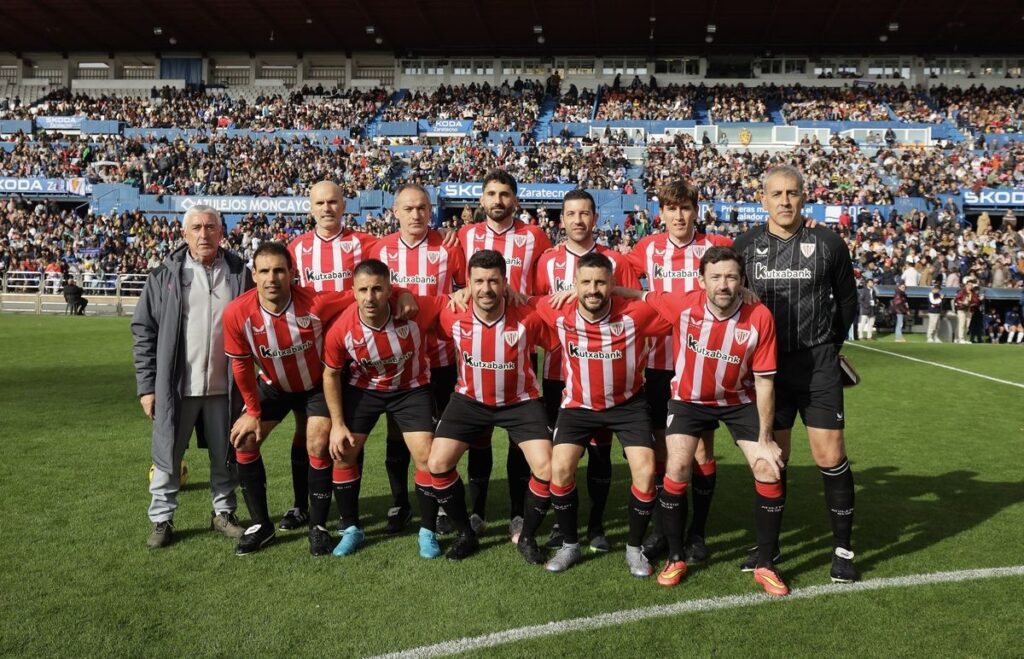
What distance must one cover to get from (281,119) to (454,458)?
128 feet

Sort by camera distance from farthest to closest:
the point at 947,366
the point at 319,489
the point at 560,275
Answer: the point at 947,366, the point at 560,275, the point at 319,489

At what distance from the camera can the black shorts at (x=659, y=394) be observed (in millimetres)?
5031

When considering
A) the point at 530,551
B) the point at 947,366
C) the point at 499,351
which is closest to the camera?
the point at 530,551

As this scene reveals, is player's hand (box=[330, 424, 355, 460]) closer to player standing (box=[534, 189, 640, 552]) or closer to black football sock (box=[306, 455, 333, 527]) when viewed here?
black football sock (box=[306, 455, 333, 527])

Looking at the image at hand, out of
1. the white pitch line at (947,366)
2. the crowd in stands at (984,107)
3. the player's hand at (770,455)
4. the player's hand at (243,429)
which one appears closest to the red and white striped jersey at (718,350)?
the player's hand at (770,455)

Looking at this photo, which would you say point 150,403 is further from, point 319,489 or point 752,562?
point 752,562

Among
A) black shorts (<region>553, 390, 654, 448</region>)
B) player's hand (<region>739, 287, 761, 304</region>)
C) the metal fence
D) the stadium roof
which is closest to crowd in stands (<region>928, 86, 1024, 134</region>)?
the stadium roof

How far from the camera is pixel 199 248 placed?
4.79m

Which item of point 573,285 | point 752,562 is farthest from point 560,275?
point 752,562

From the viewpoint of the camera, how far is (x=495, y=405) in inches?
183

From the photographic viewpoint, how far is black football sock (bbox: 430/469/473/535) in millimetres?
4586

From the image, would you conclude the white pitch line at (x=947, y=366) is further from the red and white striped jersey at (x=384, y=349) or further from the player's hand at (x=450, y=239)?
the red and white striped jersey at (x=384, y=349)

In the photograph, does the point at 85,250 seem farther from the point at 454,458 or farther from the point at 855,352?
the point at 454,458

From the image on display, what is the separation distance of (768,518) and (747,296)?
1.22 metres
